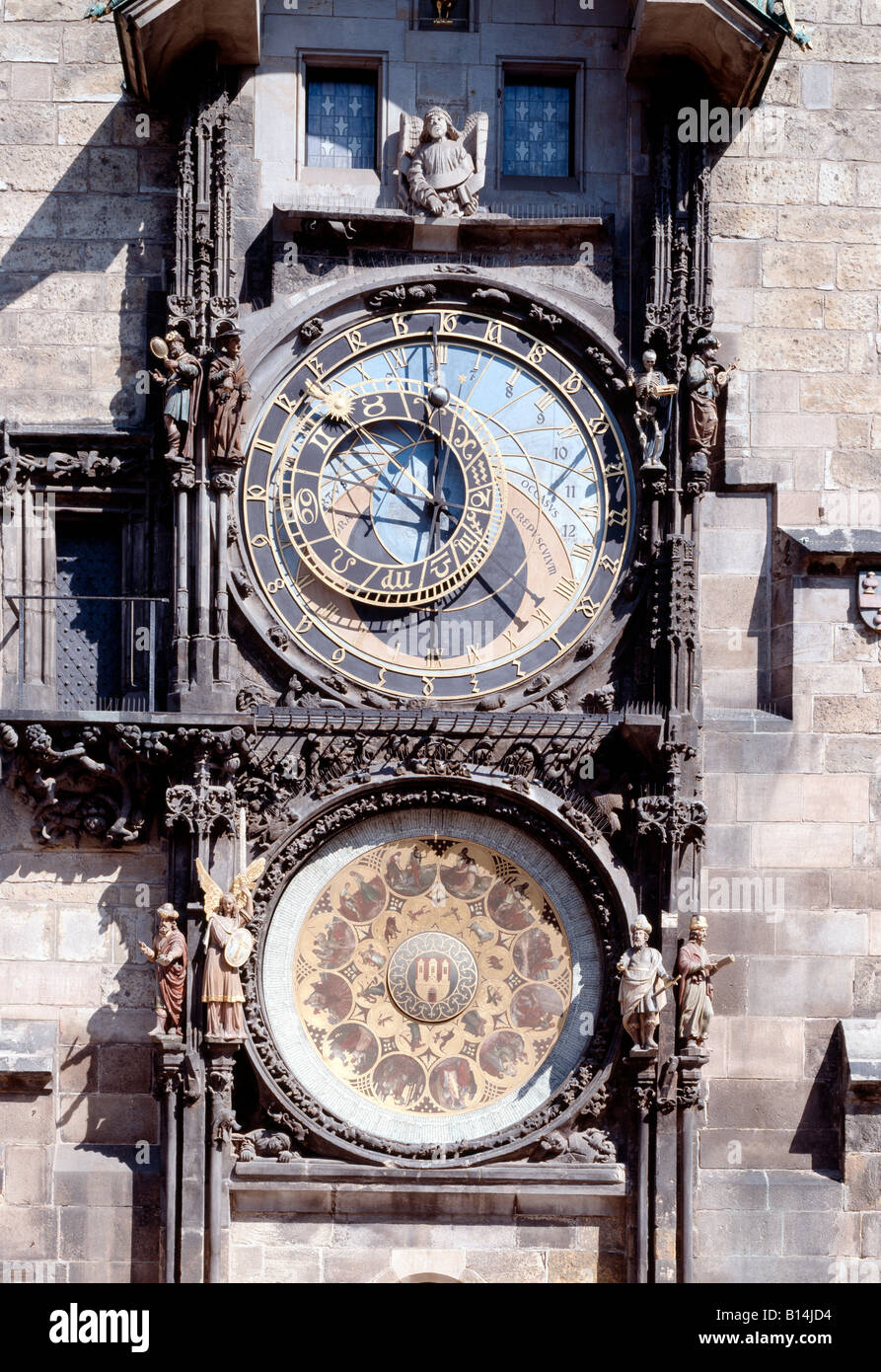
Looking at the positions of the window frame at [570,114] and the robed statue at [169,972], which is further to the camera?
the window frame at [570,114]

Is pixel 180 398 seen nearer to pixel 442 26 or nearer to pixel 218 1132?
pixel 442 26

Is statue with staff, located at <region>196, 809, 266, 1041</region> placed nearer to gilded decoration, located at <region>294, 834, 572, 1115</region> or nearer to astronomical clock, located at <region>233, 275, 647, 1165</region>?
astronomical clock, located at <region>233, 275, 647, 1165</region>

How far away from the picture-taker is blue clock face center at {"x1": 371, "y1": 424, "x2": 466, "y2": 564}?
48.5 ft

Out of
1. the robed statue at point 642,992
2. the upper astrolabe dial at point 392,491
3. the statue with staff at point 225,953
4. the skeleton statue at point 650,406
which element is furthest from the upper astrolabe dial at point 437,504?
the robed statue at point 642,992

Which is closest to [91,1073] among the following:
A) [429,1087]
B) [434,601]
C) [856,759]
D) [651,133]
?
[429,1087]

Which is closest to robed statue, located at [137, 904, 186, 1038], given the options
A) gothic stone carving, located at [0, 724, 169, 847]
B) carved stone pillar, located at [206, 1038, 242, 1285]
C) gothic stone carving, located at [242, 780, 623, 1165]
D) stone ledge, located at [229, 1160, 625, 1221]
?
carved stone pillar, located at [206, 1038, 242, 1285]

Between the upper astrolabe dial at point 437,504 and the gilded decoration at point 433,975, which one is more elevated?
the upper astrolabe dial at point 437,504

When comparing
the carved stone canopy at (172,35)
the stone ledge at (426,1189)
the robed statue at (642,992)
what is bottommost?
the stone ledge at (426,1189)

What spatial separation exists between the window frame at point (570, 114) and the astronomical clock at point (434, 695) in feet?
2.61

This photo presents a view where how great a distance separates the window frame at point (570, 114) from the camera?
15.3 metres

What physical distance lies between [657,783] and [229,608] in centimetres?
263

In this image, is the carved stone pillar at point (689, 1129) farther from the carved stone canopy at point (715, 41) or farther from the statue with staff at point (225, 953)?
the carved stone canopy at point (715, 41)

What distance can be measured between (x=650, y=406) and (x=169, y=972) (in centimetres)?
428

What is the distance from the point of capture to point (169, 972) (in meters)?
14.0
